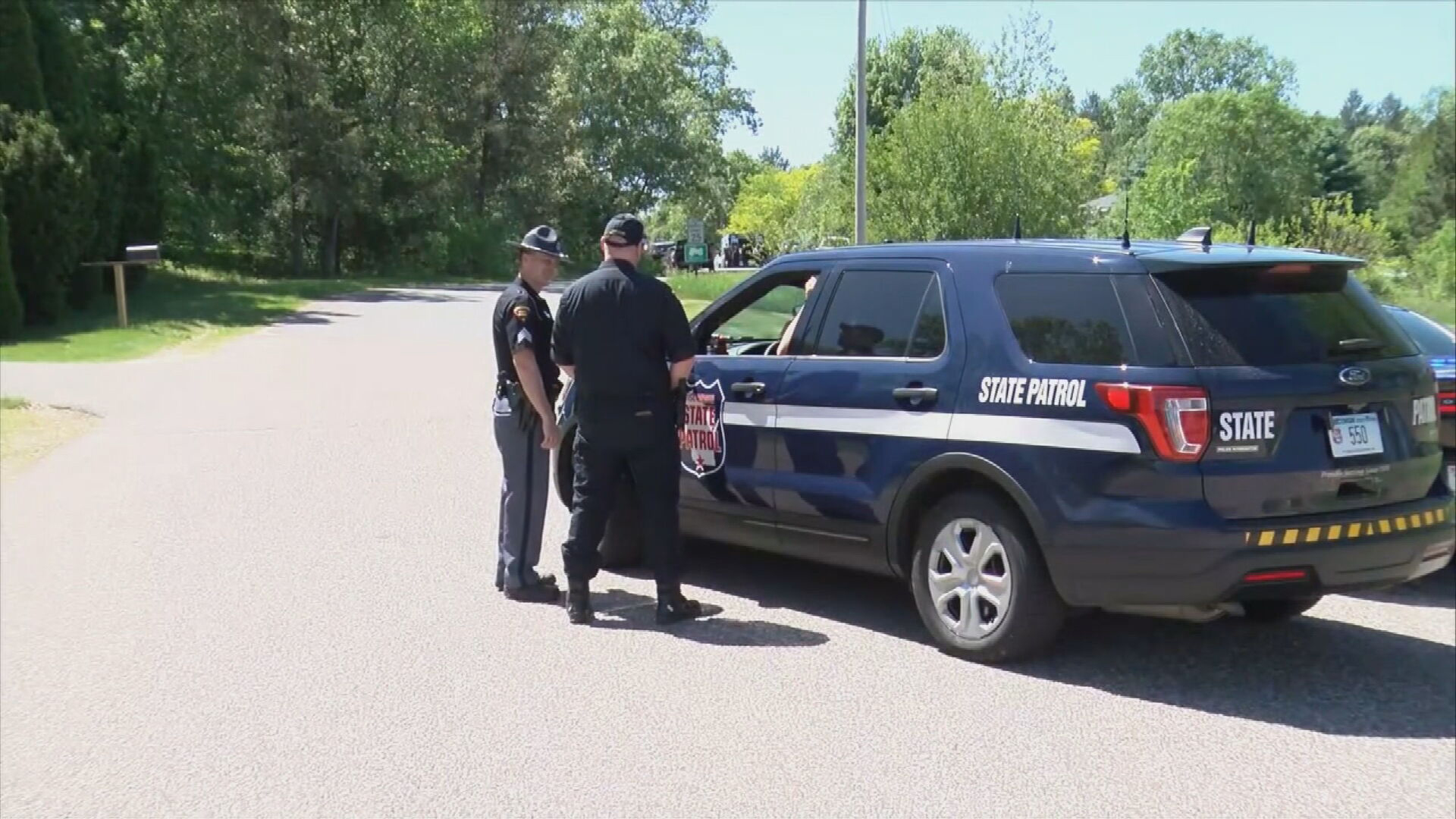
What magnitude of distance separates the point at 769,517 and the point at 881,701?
4.69 ft

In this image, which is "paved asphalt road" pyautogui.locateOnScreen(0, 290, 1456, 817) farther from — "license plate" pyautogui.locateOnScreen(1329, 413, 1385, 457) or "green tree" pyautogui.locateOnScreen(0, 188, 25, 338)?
"green tree" pyautogui.locateOnScreen(0, 188, 25, 338)

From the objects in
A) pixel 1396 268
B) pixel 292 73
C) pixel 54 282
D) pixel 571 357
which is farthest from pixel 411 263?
pixel 571 357

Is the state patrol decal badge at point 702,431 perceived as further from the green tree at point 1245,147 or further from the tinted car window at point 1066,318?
the green tree at point 1245,147

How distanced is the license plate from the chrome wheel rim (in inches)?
51.8

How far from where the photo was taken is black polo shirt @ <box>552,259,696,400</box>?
628 cm

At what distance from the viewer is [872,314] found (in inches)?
254

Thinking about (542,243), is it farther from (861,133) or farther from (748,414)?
(861,133)

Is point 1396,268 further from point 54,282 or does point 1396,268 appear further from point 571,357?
point 571,357

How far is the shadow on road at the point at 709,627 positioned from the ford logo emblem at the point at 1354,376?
2.44 m

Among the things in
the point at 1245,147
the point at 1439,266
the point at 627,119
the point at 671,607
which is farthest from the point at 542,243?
the point at 1245,147

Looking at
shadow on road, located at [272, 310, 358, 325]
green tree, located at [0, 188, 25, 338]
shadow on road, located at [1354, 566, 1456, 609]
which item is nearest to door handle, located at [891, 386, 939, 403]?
shadow on road, located at [1354, 566, 1456, 609]

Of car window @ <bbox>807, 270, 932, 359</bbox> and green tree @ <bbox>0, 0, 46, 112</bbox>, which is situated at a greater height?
green tree @ <bbox>0, 0, 46, 112</bbox>

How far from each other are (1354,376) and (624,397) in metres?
3.01

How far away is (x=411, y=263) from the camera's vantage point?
5047 centimetres
